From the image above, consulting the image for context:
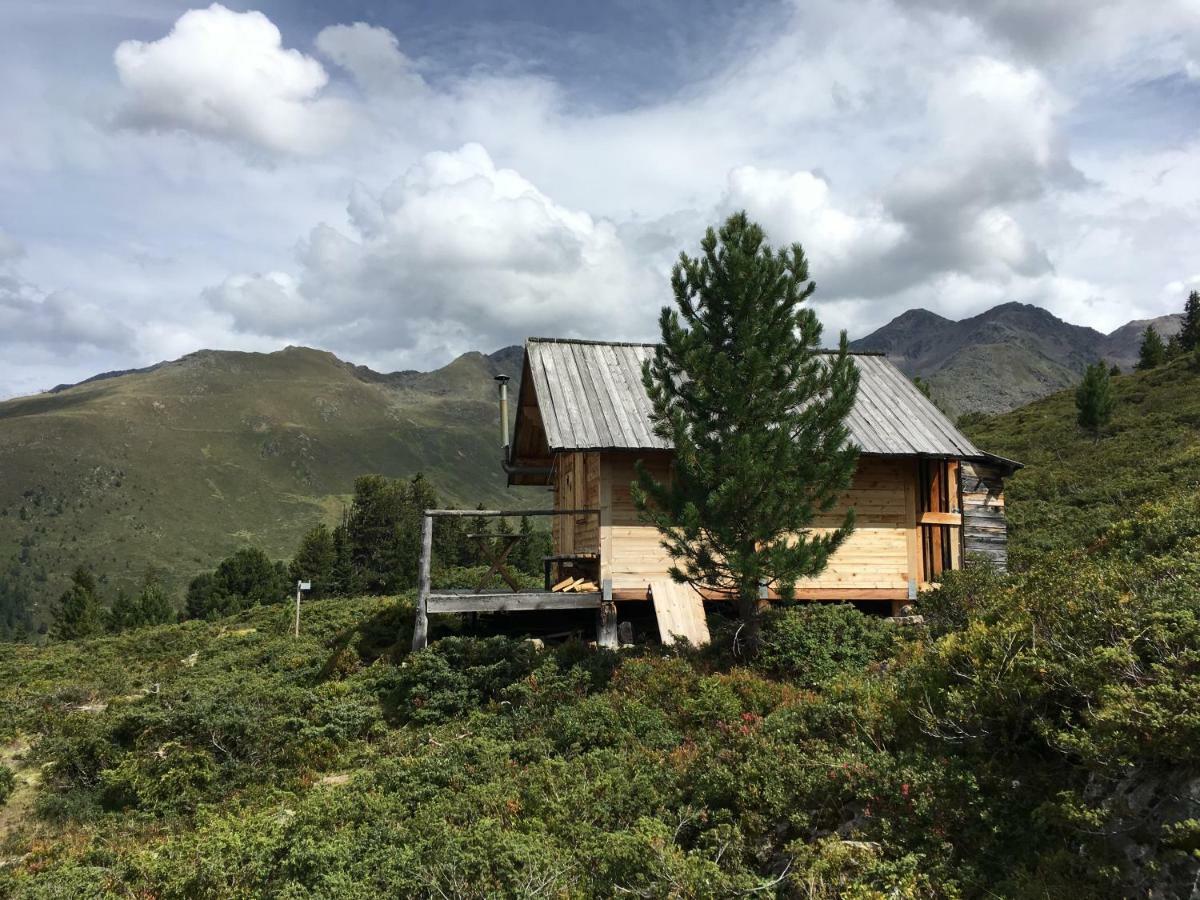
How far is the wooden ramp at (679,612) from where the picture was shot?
47.3ft

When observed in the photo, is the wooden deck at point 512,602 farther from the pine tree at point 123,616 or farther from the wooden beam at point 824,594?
the pine tree at point 123,616

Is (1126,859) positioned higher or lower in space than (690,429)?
lower

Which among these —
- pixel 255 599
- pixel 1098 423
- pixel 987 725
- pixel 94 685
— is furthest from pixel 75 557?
pixel 987 725

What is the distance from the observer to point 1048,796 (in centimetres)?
576

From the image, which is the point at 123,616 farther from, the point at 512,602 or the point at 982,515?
the point at 982,515

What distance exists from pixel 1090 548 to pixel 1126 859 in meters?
6.92

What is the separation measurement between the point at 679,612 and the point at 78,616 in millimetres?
39631

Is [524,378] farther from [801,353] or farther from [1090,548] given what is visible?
[1090,548]

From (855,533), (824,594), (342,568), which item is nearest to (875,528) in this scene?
(855,533)

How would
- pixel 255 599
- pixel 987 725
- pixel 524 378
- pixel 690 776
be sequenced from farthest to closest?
pixel 255 599 → pixel 524 378 → pixel 690 776 → pixel 987 725

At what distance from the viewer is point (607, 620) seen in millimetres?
15398

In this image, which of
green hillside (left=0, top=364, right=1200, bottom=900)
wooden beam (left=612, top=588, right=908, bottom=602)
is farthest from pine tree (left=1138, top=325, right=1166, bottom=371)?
green hillside (left=0, top=364, right=1200, bottom=900)

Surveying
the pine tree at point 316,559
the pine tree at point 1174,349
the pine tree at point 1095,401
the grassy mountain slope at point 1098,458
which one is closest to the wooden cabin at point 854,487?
the grassy mountain slope at point 1098,458

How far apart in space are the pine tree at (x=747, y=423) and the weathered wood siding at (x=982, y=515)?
6.71m
